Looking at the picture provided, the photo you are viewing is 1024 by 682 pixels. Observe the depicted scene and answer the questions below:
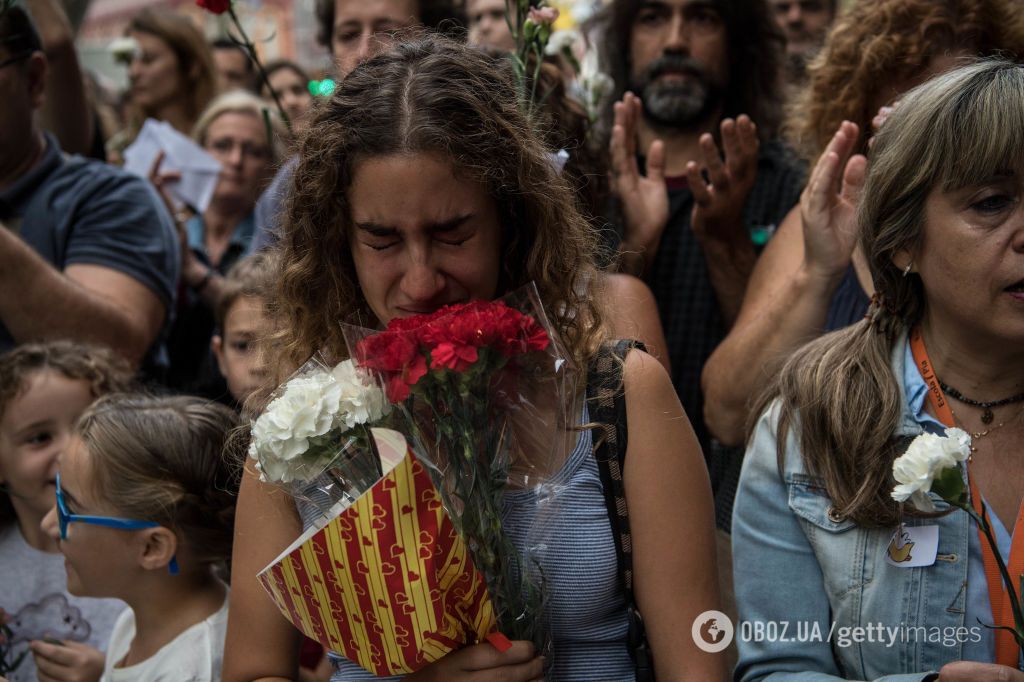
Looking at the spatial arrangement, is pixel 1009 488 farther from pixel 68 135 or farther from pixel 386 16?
pixel 68 135

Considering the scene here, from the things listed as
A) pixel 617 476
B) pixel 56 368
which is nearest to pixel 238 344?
pixel 56 368

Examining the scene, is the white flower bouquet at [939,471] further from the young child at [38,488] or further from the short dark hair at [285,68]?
the short dark hair at [285,68]

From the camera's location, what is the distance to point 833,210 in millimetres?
3012

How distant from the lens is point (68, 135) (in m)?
4.71

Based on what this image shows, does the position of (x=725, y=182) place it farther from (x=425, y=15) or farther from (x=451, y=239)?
(x=451, y=239)

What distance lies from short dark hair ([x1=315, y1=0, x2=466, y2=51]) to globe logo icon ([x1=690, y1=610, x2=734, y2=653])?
92.9 inches

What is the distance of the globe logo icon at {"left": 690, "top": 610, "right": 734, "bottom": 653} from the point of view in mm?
2127

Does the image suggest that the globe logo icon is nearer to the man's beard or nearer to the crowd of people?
the crowd of people

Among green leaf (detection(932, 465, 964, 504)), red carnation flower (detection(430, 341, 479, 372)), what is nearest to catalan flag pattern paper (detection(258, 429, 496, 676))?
red carnation flower (detection(430, 341, 479, 372))

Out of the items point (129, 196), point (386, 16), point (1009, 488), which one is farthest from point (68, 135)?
point (1009, 488)

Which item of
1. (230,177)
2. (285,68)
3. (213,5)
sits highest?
(213,5)

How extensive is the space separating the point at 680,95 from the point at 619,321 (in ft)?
5.24

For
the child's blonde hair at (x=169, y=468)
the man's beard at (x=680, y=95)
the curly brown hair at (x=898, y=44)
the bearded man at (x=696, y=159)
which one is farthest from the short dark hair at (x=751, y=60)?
the child's blonde hair at (x=169, y=468)

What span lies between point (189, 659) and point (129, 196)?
5.60 feet
